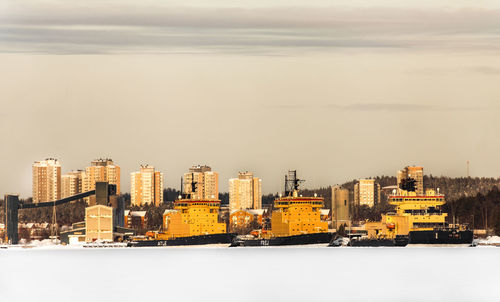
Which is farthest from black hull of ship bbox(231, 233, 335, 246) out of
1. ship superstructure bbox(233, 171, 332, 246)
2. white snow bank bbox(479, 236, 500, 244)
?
white snow bank bbox(479, 236, 500, 244)

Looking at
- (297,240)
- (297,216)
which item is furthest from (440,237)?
(297,216)

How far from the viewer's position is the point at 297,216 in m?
138

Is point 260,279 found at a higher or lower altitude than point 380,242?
lower

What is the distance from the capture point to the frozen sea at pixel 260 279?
6469cm

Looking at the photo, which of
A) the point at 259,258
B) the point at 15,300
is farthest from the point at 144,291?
the point at 259,258

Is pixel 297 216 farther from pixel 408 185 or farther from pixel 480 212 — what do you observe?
pixel 480 212

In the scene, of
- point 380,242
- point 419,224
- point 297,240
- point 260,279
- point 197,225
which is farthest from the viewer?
point 197,225

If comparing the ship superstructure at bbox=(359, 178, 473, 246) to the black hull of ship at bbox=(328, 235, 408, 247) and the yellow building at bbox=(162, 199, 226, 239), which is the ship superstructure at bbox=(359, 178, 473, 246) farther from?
the yellow building at bbox=(162, 199, 226, 239)

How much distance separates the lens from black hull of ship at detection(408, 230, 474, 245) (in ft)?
433

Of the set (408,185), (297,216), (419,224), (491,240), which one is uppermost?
(408,185)

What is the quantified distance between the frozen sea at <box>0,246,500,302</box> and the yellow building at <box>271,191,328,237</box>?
2310cm

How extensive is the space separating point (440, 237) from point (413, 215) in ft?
15.3

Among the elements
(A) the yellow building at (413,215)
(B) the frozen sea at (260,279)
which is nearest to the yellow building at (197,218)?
(A) the yellow building at (413,215)

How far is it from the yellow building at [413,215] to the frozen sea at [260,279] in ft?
65.3
